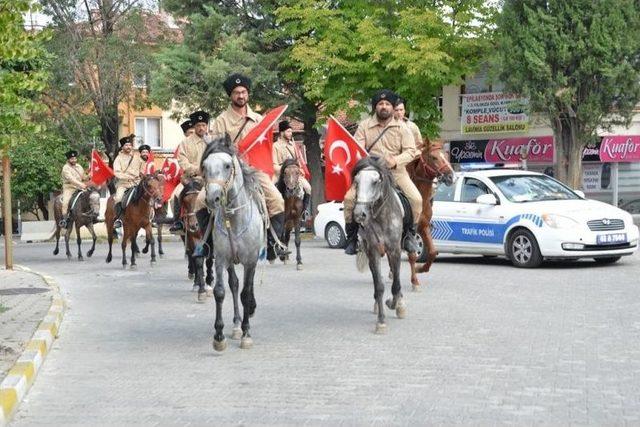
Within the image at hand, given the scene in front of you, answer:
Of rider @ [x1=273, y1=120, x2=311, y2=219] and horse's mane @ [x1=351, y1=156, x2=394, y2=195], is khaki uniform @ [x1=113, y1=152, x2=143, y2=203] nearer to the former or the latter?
rider @ [x1=273, y1=120, x2=311, y2=219]

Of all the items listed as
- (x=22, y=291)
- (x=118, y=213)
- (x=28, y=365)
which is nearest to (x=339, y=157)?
(x=28, y=365)

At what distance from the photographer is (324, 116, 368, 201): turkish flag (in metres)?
12.8

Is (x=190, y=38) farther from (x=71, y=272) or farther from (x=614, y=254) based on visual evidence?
(x=614, y=254)

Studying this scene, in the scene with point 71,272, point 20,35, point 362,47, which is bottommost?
point 71,272

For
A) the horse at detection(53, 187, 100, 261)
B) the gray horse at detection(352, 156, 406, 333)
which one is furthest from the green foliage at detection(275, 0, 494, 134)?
the gray horse at detection(352, 156, 406, 333)

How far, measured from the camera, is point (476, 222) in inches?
806

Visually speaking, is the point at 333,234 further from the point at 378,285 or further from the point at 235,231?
the point at 235,231

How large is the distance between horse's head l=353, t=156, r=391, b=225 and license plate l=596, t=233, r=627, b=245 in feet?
25.6

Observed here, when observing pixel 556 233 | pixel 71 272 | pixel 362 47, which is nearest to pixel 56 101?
pixel 362 47

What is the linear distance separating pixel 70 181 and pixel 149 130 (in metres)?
30.5

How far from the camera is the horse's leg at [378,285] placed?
464 inches

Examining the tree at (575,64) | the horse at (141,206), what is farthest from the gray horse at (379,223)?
the tree at (575,64)

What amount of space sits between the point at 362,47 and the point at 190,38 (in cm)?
601

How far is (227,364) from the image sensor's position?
10.2 meters
